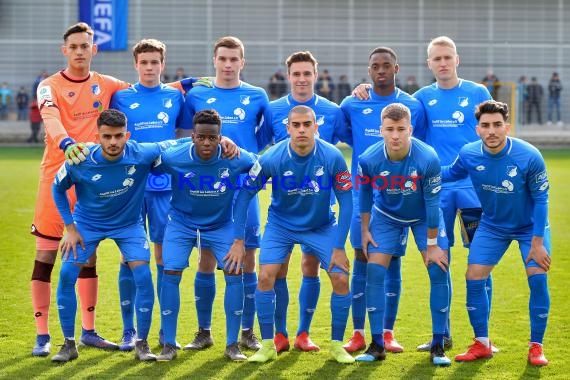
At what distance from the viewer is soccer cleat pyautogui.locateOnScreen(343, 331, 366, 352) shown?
748 centimetres

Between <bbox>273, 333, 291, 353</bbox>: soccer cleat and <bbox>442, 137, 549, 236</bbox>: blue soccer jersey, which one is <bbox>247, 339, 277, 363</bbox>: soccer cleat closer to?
<bbox>273, 333, 291, 353</bbox>: soccer cleat

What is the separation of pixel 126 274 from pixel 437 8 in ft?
93.1

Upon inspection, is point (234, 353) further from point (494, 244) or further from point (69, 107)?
point (69, 107)

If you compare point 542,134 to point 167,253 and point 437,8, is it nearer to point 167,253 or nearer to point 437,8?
point 437,8

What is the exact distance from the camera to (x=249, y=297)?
7.82m

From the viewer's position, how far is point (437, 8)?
34312 millimetres

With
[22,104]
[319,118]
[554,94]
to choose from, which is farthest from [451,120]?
[554,94]

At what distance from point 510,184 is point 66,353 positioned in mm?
3371

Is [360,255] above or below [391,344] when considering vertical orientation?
above

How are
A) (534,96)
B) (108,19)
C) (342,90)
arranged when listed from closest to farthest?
(342,90) → (534,96) → (108,19)

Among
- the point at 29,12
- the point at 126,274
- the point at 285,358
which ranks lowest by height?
the point at 285,358

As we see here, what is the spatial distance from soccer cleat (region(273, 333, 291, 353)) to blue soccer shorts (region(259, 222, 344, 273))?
628mm

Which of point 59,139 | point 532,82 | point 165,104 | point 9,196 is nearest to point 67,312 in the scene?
point 59,139

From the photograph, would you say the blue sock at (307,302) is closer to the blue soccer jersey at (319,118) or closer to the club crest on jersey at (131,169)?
the blue soccer jersey at (319,118)
